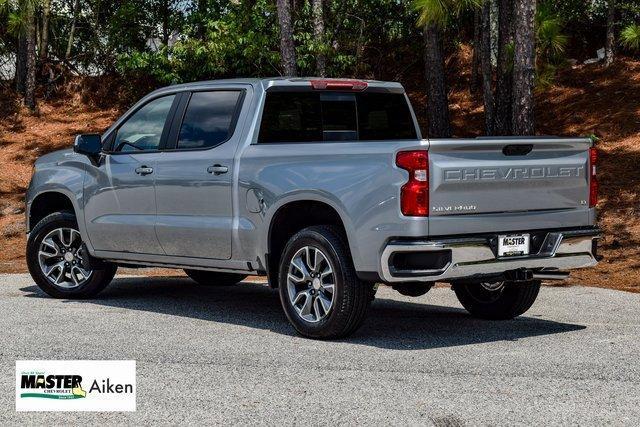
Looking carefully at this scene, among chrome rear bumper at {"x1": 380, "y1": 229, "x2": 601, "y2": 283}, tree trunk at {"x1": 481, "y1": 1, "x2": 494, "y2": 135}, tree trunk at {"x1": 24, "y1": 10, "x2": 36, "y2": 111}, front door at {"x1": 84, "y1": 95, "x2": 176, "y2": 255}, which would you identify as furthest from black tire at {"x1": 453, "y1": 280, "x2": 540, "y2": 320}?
tree trunk at {"x1": 24, "y1": 10, "x2": 36, "y2": 111}

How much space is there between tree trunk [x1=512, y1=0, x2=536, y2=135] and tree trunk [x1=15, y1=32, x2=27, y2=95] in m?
13.5

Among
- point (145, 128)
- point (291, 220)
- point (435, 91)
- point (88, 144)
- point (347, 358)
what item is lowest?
point (347, 358)

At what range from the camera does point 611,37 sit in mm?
23500

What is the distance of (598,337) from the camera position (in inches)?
333

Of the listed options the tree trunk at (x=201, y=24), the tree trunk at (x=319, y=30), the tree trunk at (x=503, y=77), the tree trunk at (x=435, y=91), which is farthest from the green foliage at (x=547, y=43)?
the tree trunk at (x=201, y=24)

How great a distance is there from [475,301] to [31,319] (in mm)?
3778

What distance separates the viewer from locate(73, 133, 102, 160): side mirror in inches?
389

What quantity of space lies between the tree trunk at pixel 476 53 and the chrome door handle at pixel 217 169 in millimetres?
15815

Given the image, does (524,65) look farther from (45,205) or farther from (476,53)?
(45,205)

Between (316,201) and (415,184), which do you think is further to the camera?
(316,201)

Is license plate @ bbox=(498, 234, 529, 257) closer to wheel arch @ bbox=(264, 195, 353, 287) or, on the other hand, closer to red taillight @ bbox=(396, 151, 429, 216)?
red taillight @ bbox=(396, 151, 429, 216)

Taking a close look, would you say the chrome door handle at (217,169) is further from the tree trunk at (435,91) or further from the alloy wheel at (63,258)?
the tree trunk at (435,91)
